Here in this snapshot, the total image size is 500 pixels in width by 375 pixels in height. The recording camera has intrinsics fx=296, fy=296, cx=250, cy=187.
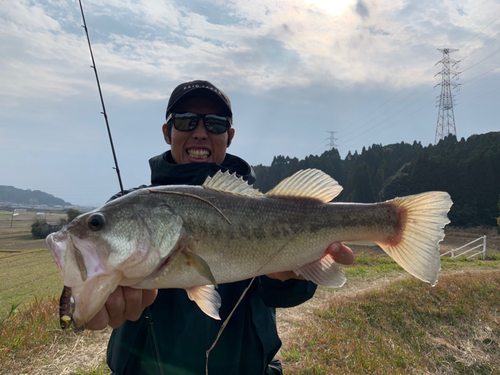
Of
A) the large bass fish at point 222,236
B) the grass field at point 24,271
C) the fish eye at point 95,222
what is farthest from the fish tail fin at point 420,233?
the grass field at point 24,271

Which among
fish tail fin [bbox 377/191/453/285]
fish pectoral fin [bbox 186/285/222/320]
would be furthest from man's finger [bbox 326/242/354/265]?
fish pectoral fin [bbox 186/285/222/320]

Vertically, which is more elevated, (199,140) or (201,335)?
(199,140)

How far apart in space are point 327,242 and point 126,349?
2.10 meters

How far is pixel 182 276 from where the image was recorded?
2.17 metres

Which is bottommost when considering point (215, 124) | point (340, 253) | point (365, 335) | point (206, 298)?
point (365, 335)

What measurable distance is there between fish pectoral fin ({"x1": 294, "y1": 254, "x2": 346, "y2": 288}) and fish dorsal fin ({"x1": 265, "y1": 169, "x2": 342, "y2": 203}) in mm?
539

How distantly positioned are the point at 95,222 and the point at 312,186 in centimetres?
175

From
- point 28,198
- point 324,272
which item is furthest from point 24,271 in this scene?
point 28,198

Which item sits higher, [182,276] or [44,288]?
[182,276]

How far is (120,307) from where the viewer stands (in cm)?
214

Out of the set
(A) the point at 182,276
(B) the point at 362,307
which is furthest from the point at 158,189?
(B) the point at 362,307

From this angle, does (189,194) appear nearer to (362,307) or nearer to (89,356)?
(89,356)

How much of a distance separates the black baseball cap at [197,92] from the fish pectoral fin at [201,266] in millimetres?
2179

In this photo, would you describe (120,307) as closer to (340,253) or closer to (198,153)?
(340,253)
